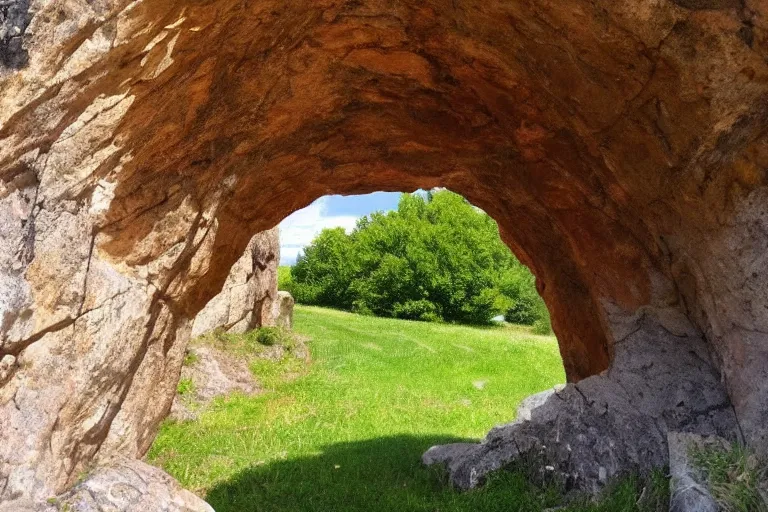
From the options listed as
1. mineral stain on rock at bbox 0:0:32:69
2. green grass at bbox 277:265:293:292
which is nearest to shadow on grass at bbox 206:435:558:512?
mineral stain on rock at bbox 0:0:32:69

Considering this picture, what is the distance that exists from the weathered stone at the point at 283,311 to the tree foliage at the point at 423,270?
14.7 m

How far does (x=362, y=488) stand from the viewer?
7.01 meters

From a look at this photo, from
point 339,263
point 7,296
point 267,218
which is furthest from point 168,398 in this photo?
point 339,263

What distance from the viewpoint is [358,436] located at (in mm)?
9938

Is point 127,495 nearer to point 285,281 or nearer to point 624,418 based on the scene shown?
point 624,418

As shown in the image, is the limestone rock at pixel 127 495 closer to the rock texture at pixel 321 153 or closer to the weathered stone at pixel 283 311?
the rock texture at pixel 321 153

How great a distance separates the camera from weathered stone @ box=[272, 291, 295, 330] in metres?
17.9

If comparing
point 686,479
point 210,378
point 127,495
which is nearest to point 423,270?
point 210,378

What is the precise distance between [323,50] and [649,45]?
264 cm

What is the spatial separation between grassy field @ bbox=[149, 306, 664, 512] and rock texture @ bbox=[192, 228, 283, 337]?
1.62 metres

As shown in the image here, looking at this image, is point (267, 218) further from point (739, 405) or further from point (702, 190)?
point (739, 405)

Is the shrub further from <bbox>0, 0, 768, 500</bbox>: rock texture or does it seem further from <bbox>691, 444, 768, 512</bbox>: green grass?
<bbox>691, 444, 768, 512</bbox>: green grass

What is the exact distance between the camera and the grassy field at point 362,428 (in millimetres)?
6535

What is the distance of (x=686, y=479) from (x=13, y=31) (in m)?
5.31
